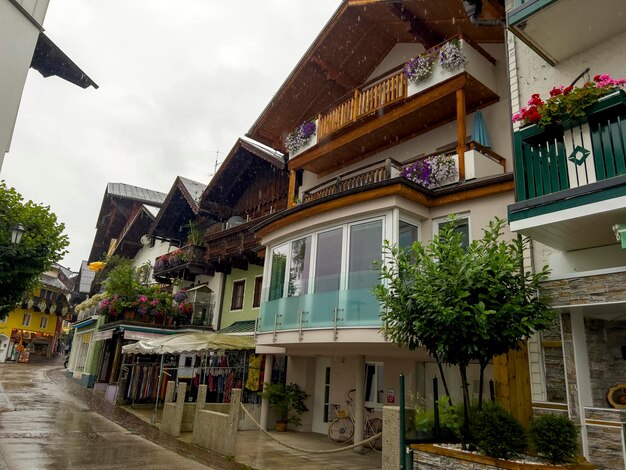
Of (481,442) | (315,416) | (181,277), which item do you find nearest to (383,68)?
(315,416)

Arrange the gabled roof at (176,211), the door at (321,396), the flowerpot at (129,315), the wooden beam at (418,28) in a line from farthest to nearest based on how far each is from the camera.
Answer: the gabled roof at (176,211) < the flowerpot at (129,315) < the door at (321,396) < the wooden beam at (418,28)

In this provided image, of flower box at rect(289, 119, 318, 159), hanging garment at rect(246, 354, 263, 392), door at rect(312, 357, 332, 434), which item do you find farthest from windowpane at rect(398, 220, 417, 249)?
hanging garment at rect(246, 354, 263, 392)

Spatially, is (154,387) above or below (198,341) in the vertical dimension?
below

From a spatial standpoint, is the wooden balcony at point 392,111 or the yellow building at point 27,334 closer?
the wooden balcony at point 392,111

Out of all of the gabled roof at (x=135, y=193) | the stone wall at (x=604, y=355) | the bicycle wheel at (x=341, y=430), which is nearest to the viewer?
the stone wall at (x=604, y=355)

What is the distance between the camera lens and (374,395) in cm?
1295

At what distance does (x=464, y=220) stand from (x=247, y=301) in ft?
34.3

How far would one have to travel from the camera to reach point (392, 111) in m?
12.8

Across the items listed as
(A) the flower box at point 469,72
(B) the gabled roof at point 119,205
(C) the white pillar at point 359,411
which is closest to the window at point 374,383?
(C) the white pillar at point 359,411

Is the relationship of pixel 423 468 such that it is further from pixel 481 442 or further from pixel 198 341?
pixel 198 341

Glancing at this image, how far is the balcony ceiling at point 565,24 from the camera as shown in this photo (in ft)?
23.9

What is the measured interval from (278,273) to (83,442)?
602cm

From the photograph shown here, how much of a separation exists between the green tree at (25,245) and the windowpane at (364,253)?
853 cm

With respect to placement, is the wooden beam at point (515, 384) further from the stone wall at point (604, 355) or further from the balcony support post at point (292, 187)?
the balcony support post at point (292, 187)
